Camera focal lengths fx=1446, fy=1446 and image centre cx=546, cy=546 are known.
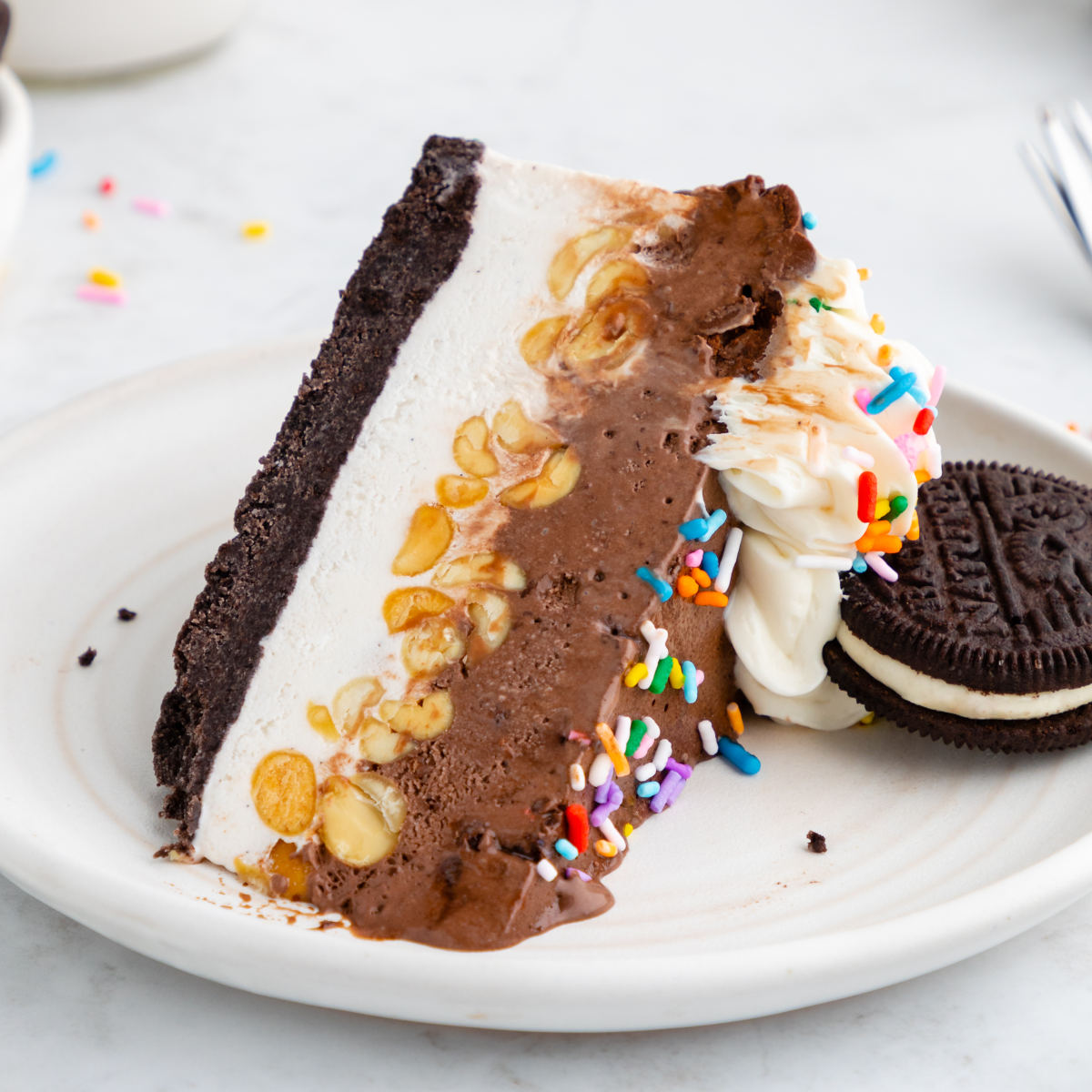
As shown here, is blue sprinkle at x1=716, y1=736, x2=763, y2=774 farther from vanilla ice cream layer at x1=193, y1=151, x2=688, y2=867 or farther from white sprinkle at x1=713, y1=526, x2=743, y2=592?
vanilla ice cream layer at x1=193, y1=151, x2=688, y2=867

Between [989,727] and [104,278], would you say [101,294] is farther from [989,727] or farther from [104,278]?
[989,727]

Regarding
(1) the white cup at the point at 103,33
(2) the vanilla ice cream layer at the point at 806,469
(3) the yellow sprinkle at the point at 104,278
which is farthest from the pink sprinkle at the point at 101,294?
(2) the vanilla ice cream layer at the point at 806,469

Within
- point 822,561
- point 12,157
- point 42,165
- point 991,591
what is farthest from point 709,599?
point 42,165

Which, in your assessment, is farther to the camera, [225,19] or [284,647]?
[225,19]

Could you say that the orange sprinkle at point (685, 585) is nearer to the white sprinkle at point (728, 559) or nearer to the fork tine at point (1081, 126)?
the white sprinkle at point (728, 559)

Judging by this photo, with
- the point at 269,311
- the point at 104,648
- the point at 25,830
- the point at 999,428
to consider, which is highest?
the point at 999,428

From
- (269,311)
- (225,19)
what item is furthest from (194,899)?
(225,19)

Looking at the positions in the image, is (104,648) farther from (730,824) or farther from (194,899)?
(730,824)
